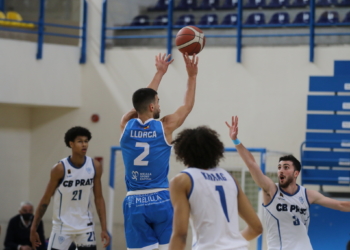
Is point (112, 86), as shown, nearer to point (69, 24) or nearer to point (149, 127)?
point (69, 24)

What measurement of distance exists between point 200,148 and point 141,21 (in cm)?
833

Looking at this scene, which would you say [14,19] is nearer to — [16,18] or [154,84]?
[16,18]

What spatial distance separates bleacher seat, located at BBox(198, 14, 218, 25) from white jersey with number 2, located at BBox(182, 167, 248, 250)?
8056 mm

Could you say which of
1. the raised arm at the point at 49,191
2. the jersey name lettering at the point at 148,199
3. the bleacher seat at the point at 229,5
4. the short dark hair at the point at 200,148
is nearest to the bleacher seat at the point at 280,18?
the bleacher seat at the point at 229,5

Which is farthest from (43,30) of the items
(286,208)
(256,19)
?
(286,208)

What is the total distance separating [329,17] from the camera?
1059 centimetres

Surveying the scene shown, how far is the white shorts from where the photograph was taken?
20.6 feet

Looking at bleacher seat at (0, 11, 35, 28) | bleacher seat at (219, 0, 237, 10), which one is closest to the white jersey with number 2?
bleacher seat at (219, 0, 237, 10)

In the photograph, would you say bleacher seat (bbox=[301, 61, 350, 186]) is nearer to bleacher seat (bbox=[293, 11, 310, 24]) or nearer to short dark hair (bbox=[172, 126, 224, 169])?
bleacher seat (bbox=[293, 11, 310, 24])

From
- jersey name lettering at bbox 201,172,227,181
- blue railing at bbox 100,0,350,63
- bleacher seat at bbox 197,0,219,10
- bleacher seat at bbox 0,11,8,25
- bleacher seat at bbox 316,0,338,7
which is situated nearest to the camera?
jersey name lettering at bbox 201,172,227,181

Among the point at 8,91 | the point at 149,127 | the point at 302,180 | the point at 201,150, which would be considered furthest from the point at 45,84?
the point at 201,150

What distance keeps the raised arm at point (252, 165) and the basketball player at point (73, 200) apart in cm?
180

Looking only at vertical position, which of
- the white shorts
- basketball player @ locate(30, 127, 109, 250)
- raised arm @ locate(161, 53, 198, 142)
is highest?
raised arm @ locate(161, 53, 198, 142)

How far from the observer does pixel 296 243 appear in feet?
18.0
